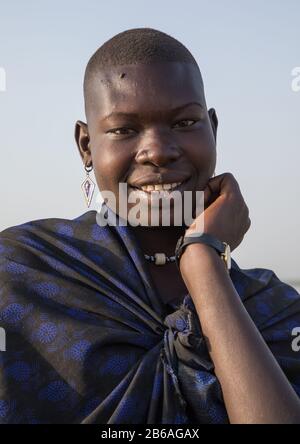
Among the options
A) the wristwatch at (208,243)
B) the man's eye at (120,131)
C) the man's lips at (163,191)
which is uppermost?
the man's eye at (120,131)

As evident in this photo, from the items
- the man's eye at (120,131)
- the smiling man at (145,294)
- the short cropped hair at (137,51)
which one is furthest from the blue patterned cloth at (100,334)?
the short cropped hair at (137,51)

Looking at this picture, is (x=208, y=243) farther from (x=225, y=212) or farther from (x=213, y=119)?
(x=213, y=119)

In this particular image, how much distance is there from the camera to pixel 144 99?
292 centimetres

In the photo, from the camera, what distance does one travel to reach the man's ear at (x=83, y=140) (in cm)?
329

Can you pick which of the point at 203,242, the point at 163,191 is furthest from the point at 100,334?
the point at 163,191

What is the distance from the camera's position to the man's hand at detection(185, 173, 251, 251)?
289 centimetres

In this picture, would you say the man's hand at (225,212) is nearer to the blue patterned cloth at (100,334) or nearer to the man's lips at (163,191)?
the man's lips at (163,191)

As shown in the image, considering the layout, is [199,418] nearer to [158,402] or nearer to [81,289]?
[158,402]

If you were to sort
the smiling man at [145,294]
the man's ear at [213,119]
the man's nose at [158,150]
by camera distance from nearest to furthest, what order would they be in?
the smiling man at [145,294] < the man's nose at [158,150] < the man's ear at [213,119]

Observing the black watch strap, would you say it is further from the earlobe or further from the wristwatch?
the earlobe
